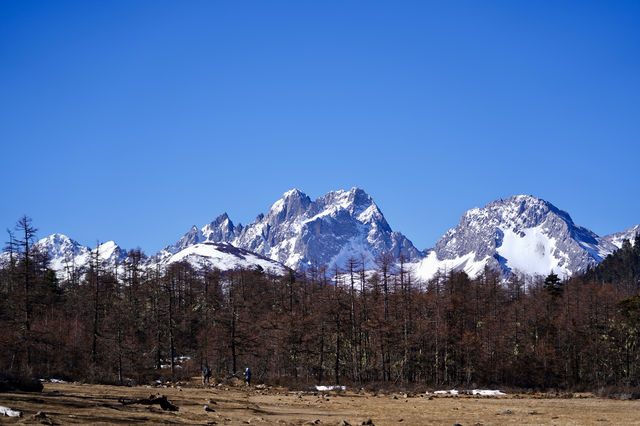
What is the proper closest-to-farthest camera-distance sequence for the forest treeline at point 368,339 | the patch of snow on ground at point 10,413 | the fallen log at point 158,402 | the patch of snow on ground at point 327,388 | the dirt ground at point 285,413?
1. the patch of snow on ground at point 10,413
2. the dirt ground at point 285,413
3. the fallen log at point 158,402
4. the patch of snow on ground at point 327,388
5. the forest treeline at point 368,339

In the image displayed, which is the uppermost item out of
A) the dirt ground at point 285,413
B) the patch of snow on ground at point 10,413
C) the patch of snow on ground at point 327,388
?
the patch of snow on ground at point 10,413

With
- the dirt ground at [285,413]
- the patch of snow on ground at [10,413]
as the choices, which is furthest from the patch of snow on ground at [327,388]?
the patch of snow on ground at [10,413]

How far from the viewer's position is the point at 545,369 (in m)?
69.1

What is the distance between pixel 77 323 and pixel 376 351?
3860 cm

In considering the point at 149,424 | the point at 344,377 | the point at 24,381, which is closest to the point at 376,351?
the point at 344,377

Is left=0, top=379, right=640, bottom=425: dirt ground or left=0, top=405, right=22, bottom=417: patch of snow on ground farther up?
left=0, top=405, right=22, bottom=417: patch of snow on ground

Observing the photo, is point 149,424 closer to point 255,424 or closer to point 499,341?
point 255,424

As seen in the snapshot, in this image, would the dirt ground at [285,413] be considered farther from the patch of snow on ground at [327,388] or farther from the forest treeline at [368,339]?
the forest treeline at [368,339]


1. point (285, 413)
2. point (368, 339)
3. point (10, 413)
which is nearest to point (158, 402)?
point (285, 413)

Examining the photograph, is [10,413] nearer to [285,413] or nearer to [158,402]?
[158,402]

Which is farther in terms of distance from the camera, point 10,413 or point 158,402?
point 158,402

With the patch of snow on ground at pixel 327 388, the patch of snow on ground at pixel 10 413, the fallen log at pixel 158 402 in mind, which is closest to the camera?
the patch of snow on ground at pixel 10 413

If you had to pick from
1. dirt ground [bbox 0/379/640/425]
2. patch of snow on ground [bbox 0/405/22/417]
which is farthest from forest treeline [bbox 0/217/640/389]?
patch of snow on ground [bbox 0/405/22/417]

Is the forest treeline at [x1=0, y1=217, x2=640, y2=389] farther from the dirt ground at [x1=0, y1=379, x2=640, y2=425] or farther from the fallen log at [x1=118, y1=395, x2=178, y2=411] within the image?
the fallen log at [x1=118, y1=395, x2=178, y2=411]
